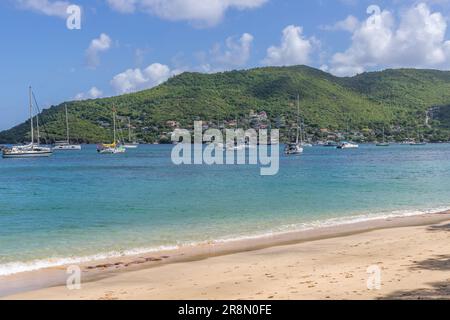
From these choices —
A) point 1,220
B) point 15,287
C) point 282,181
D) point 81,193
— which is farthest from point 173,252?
point 282,181

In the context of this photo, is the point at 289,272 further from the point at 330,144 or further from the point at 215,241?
the point at 330,144

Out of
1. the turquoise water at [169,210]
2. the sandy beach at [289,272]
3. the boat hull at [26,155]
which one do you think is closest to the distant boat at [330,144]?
the boat hull at [26,155]

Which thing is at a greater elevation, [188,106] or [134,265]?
[188,106]

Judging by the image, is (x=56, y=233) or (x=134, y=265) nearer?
(x=134, y=265)

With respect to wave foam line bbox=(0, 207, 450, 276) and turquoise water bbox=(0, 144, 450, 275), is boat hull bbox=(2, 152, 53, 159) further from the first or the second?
wave foam line bbox=(0, 207, 450, 276)

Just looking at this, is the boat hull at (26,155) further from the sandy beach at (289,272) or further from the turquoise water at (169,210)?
the sandy beach at (289,272)

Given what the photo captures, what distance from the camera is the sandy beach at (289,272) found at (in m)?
10.6

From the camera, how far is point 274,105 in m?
199

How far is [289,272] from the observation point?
12820 mm

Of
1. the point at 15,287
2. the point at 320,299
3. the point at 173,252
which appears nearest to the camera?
the point at 320,299

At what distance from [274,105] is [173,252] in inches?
7281

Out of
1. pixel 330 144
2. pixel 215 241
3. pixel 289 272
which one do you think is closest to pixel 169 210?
pixel 215 241
